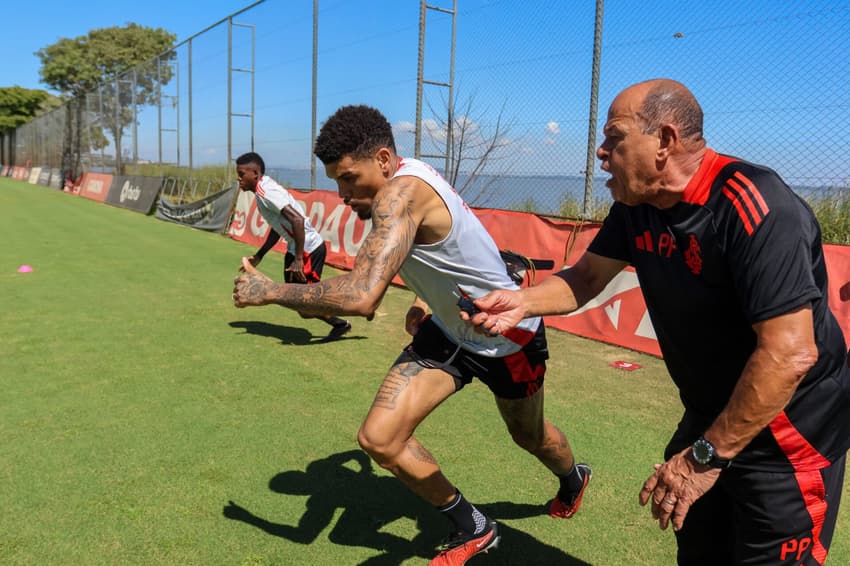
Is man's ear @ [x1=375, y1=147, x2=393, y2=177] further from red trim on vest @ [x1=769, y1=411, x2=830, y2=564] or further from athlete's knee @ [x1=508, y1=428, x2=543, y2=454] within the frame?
red trim on vest @ [x1=769, y1=411, x2=830, y2=564]

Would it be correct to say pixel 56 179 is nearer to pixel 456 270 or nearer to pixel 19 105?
pixel 456 270

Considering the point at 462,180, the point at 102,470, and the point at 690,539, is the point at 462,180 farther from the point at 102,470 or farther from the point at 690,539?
the point at 690,539

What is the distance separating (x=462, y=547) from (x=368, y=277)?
51.3 inches

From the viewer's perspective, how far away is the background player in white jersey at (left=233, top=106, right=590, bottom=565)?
2.66 metres

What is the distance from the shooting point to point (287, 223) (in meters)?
6.95

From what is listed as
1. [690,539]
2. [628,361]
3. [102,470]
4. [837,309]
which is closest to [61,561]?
[102,470]

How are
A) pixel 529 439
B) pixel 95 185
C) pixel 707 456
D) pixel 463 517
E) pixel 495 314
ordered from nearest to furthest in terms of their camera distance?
pixel 707 456
pixel 495 314
pixel 463 517
pixel 529 439
pixel 95 185

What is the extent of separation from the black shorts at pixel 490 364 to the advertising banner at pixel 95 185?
98.7 ft

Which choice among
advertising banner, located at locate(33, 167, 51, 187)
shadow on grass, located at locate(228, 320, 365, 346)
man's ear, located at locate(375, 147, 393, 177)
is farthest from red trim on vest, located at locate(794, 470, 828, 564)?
advertising banner, located at locate(33, 167, 51, 187)

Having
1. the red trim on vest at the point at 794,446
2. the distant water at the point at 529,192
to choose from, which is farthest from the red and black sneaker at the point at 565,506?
the distant water at the point at 529,192

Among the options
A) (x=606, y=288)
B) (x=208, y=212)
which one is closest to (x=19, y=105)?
(x=208, y=212)

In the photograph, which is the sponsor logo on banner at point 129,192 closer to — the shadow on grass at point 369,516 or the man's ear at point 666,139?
the shadow on grass at point 369,516

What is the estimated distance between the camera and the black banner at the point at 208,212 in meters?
17.1

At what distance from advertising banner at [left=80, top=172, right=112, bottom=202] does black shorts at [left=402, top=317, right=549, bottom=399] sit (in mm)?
30096
